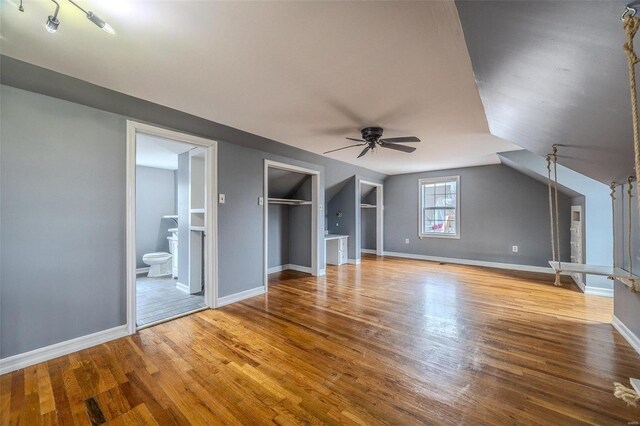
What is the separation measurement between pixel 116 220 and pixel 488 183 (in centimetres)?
658

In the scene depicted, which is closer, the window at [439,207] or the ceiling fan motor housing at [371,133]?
the ceiling fan motor housing at [371,133]

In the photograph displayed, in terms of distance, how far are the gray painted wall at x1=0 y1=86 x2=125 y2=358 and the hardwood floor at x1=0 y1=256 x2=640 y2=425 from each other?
1.12 ft

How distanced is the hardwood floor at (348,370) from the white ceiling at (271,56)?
7.35 feet

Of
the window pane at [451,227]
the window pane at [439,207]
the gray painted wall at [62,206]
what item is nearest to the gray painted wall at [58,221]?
the gray painted wall at [62,206]

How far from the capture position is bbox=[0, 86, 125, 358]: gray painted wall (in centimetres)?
193

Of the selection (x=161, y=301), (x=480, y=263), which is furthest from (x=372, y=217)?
(x=161, y=301)

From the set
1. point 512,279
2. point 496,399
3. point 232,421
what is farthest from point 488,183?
point 232,421

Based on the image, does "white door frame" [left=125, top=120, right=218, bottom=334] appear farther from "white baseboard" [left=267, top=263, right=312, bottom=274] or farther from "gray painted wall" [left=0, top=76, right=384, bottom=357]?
"white baseboard" [left=267, top=263, right=312, bottom=274]

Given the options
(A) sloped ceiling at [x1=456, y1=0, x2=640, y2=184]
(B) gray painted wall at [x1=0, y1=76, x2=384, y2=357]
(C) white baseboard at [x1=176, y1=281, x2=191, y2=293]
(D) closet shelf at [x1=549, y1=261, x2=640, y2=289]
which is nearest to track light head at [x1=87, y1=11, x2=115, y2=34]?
(B) gray painted wall at [x1=0, y1=76, x2=384, y2=357]

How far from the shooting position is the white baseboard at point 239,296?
3.30 meters

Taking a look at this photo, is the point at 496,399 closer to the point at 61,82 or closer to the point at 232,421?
the point at 232,421

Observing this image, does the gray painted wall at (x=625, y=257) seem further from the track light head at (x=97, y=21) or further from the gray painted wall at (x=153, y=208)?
the gray painted wall at (x=153, y=208)

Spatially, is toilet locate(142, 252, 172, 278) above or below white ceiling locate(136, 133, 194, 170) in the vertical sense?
below

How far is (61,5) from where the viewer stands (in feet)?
4.26
